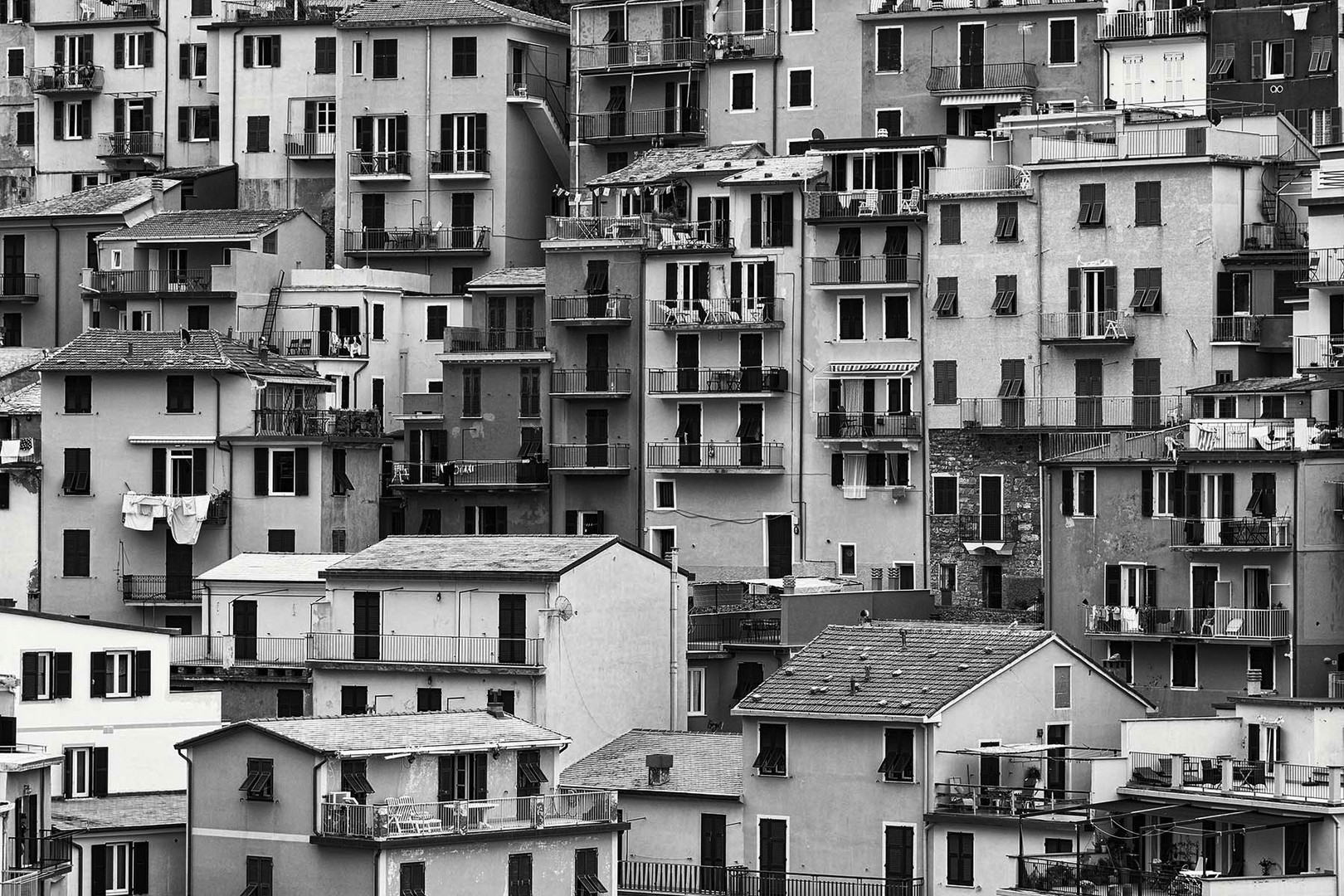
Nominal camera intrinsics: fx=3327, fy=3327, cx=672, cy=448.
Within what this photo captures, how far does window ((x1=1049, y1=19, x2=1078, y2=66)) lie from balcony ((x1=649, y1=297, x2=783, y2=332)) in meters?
13.2

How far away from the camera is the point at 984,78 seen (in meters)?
112

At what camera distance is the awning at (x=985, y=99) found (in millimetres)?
111375

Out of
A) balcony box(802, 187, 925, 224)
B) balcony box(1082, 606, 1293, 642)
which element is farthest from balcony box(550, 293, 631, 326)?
balcony box(1082, 606, 1293, 642)

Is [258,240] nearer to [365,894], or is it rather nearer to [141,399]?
[141,399]

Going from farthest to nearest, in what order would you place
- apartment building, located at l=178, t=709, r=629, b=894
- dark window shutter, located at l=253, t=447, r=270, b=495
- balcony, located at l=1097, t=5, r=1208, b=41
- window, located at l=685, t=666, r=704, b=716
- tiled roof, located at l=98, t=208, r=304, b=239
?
tiled roof, located at l=98, t=208, r=304, b=239 < balcony, located at l=1097, t=5, r=1208, b=41 < dark window shutter, located at l=253, t=447, r=270, b=495 < window, located at l=685, t=666, r=704, b=716 < apartment building, located at l=178, t=709, r=629, b=894

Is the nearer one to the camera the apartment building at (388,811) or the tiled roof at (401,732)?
the apartment building at (388,811)

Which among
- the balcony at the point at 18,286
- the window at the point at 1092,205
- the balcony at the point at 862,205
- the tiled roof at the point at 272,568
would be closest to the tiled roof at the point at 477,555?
the tiled roof at the point at 272,568

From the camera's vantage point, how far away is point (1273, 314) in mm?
101250

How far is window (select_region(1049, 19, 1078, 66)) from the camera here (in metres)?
112

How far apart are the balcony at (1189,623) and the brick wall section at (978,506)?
507 centimetres

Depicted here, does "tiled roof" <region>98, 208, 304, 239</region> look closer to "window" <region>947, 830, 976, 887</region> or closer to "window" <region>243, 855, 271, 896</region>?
"window" <region>243, 855, 271, 896</region>

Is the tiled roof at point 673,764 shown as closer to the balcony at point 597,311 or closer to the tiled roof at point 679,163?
the balcony at point 597,311

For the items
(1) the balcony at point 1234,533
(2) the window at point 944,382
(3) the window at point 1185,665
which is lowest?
(3) the window at point 1185,665

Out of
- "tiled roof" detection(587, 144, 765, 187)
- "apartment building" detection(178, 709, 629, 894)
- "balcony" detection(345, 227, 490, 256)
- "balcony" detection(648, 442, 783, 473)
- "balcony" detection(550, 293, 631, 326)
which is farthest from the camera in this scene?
"balcony" detection(345, 227, 490, 256)
